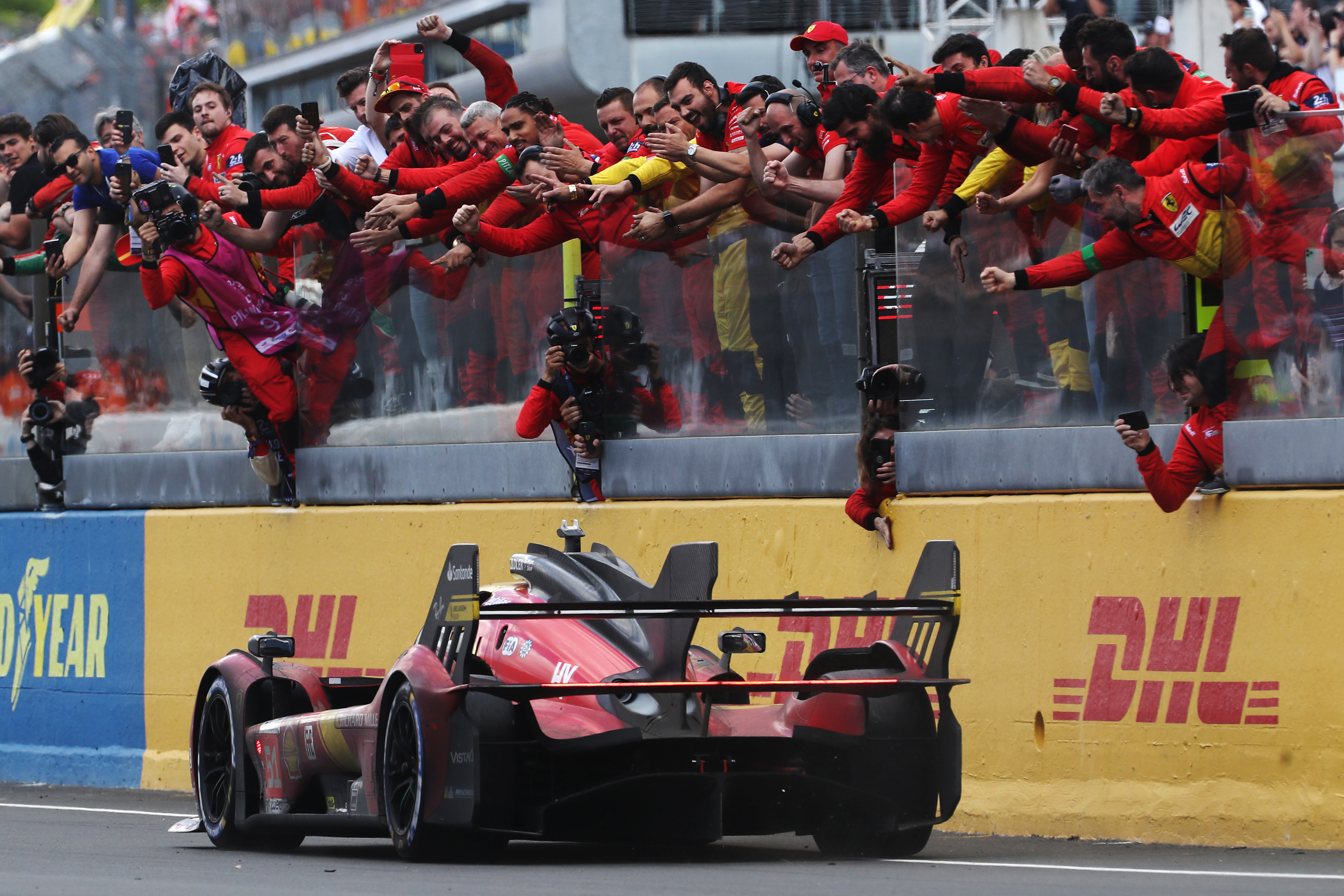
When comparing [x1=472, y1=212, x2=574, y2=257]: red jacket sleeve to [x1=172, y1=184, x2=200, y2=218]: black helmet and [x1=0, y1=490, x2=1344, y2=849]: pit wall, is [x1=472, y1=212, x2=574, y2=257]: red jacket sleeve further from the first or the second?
[x1=172, y1=184, x2=200, y2=218]: black helmet

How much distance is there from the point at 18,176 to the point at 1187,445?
950 centimetres

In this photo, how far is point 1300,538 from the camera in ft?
31.9

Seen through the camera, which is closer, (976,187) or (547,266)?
(976,187)

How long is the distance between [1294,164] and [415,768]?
4587mm

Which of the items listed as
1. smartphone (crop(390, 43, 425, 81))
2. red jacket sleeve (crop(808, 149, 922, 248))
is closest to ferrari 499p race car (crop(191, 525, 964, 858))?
→ red jacket sleeve (crop(808, 149, 922, 248))

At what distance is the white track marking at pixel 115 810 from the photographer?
13.1 metres

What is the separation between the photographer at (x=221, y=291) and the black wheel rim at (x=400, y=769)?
19.0ft

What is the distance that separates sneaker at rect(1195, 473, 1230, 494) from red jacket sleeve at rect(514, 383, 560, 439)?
4.33 meters

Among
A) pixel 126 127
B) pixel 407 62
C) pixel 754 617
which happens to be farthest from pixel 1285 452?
pixel 126 127

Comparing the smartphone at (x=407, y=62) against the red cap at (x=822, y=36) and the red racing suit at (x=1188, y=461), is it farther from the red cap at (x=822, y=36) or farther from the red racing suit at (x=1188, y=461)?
the red racing suit at (x=1188, y=461)

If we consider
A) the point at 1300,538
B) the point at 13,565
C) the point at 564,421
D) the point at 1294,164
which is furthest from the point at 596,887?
the point at 13,565

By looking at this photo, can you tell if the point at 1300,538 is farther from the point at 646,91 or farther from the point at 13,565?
the point at 13,565

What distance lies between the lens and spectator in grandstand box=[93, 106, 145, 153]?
1454cm

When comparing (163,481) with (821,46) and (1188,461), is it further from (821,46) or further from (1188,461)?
(1188,461)
